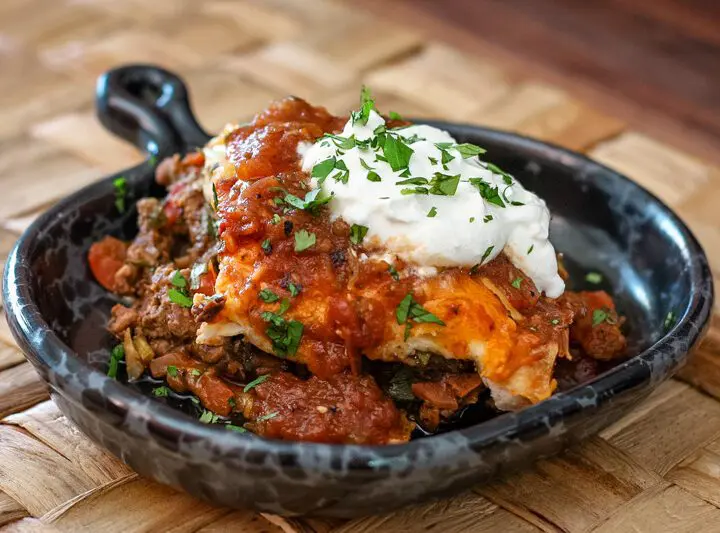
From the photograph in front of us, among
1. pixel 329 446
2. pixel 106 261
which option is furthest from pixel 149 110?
pixel 329 446

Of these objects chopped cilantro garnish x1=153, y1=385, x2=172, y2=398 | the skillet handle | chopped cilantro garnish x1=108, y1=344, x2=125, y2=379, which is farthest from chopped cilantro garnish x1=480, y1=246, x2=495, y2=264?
the skillet handle

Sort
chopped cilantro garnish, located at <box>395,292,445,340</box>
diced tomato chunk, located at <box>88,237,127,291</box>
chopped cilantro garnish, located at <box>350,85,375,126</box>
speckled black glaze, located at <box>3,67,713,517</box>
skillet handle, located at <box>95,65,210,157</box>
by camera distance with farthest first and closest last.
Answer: skillet handle, located at <box>95,65,210,157</box>, diced tomato chunk, located at <box>88,237,127,291</box>, chopped cilantro garnish, located at <box>350,85,375,126</box>, chopped cilantro garnish, located at <box>395,292,445,340</box>, speckled black glaze, located at <box>3,67,713,517</box>

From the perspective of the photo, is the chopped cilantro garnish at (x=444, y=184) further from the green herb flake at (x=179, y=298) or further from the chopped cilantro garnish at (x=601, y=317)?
the green herb flake at (x=179, y=298)

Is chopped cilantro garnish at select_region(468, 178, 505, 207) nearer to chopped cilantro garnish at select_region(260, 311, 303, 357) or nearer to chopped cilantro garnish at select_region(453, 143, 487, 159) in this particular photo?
chopped cilantro garnish at select_region(453, 143, 487, 159)

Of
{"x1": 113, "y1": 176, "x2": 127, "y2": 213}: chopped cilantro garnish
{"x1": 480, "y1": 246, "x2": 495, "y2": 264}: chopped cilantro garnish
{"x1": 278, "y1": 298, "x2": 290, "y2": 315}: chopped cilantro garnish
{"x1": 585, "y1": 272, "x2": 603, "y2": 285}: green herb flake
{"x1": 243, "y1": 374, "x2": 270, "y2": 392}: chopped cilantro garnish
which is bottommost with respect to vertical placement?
{"x1": 585, "y1": 272, "x2": 603, "y2": 285}: green herb flake

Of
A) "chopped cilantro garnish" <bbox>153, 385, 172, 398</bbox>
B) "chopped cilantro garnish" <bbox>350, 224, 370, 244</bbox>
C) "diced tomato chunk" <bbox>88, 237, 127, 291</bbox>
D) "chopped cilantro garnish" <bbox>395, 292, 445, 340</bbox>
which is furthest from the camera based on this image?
"diced tomato chunk" <bbox>88, 237, 127, 291</bbox>

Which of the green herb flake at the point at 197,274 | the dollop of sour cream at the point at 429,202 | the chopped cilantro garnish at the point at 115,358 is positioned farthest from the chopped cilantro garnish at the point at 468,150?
the chopped cilantro garnish at the point at 115,358

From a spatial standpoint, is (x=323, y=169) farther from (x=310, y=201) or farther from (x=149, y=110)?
(x=149, y=110)

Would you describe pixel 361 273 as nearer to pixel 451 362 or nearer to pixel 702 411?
pixel 451 362
